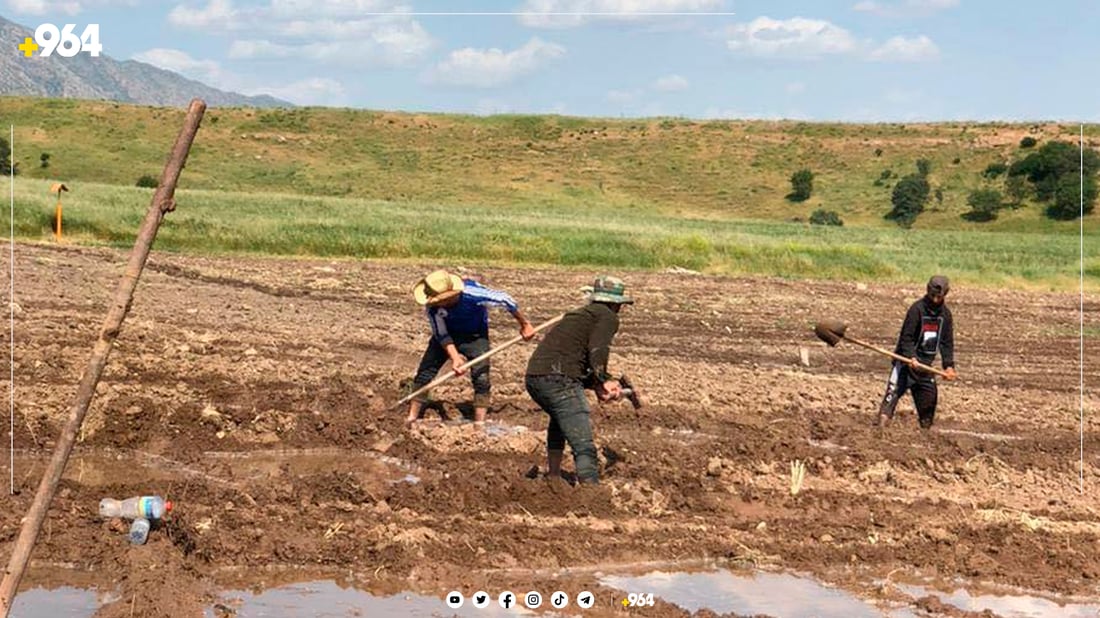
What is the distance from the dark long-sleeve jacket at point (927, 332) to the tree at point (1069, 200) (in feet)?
200

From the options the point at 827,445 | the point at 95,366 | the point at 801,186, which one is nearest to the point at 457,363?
the point at 827,445

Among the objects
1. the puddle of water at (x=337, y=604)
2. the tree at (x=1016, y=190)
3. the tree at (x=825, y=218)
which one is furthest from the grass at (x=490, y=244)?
the tree at (x=1016, y=190)

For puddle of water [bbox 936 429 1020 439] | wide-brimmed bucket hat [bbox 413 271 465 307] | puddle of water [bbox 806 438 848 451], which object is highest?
wide-brimmed bucket hat [bbox 413 271 465 307]

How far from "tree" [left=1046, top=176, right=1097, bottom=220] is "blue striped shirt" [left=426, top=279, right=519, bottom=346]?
6326cm

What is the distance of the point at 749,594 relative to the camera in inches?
325

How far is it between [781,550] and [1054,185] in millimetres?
68153

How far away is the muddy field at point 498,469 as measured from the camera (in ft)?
27.4

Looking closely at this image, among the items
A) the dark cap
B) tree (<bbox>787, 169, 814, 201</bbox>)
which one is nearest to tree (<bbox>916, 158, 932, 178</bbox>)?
tree (<bbox>787, 169, 814, 201</bbox>)

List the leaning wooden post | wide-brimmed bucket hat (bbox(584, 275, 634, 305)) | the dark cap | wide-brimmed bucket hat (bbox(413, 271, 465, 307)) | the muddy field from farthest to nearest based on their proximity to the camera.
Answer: the dark cap → wide-brimmed bucket hat (bbox(413, 271, 465, 307)) → wide-brimmed bucket hat (bbox(584, 275, 634, 305)) → the muddy field → the leaning wooden post

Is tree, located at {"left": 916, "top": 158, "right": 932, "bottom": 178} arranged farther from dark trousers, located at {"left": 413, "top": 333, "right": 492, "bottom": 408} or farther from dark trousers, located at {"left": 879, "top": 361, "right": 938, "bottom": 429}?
dark trousers, located at {"left": 413, "top": 333, "right": 492, "bottom": 408}

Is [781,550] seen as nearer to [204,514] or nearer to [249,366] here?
[204,514]

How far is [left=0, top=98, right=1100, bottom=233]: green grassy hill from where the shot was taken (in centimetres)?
7756

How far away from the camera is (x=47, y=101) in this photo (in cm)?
9462

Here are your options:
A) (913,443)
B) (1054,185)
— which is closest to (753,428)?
(913,443)
